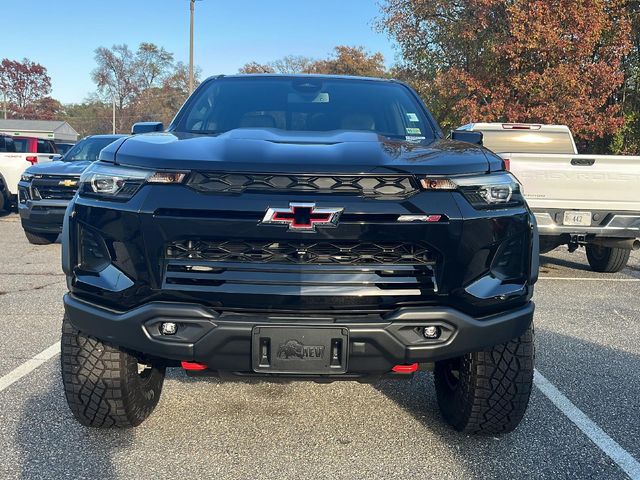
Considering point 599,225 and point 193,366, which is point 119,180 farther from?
point 599,225

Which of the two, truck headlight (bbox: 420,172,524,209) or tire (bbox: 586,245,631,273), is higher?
truck headlight (bbox: 420,172,524,209)

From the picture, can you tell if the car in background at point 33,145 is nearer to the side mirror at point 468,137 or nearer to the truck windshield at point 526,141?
the truck windshield at point 526,141

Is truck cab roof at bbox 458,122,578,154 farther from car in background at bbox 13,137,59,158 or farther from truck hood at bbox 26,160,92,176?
car in background at bbox 13,137,59,158

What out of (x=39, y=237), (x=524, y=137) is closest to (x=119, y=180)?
(x=524, y=137)

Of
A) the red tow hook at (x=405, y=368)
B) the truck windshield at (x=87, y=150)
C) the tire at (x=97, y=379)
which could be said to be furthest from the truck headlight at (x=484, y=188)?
the truck windshield at (x=87, y=150)

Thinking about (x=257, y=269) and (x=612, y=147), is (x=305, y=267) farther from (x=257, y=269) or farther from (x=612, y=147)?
(x=612, y=147)

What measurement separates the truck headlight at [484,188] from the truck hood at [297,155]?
0.04 meters

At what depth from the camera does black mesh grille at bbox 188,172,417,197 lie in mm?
2242

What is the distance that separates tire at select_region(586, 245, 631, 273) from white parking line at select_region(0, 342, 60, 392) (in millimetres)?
6411

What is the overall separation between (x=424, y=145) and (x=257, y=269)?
108 cm

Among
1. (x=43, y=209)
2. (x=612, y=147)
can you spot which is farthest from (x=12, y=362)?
(x=612, y=147)

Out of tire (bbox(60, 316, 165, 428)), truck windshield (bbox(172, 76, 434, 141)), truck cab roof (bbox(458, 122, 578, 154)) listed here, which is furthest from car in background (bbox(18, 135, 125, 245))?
tire (bbox(60, 316, 165, 428))

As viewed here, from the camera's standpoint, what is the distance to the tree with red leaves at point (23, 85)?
269ft

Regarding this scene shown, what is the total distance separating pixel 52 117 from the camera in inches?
3376
